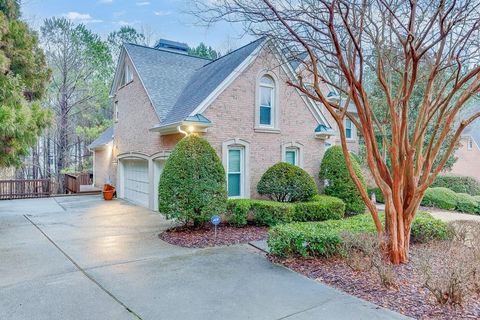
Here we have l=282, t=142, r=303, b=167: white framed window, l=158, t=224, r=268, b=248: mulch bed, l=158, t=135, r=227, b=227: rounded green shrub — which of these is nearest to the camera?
l=158, t=224, r=268, b=248: mulch bed

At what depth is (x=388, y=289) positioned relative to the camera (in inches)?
199

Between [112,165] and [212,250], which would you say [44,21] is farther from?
[212,250]

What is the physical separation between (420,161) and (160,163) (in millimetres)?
9331

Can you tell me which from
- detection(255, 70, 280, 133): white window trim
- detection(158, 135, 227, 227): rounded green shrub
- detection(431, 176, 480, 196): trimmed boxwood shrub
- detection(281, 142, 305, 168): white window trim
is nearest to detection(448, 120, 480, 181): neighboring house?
detection(431, 176, 480, 196): trimmed boxwood shrub

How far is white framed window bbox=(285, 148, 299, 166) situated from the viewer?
41.6 ft

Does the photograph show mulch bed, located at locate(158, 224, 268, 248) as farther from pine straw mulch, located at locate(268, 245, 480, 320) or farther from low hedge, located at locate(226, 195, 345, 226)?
pine straw mulch, located at locate(268, 245, 480, 320)

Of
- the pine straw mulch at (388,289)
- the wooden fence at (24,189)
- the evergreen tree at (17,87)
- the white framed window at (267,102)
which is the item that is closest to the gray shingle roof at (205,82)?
the white framed window at (267,102)

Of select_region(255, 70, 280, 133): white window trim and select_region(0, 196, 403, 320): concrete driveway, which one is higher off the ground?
select_region(255, 70, 280, 133): white window trim

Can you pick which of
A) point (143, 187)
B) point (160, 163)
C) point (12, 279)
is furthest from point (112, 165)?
point (12, 279)

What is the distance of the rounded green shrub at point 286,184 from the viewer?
1053 cm

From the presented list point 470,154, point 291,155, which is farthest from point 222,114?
point 470,154

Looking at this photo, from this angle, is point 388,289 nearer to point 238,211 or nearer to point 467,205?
point 238,211

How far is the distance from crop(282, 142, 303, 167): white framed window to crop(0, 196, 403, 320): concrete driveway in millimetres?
5621

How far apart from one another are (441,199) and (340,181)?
6.84 metres
